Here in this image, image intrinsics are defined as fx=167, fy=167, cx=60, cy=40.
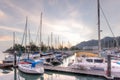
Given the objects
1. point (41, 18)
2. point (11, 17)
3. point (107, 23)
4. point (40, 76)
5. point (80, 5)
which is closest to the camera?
point (40, 76)

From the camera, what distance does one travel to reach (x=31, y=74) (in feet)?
89.3

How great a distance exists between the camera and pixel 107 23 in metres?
30.2

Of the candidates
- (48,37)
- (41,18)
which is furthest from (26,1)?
(48,37)

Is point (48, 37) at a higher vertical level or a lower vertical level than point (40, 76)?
higher

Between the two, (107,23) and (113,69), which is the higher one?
Result: (107,23)

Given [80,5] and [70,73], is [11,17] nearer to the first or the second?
[80,5]

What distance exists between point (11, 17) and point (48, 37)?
120 ft

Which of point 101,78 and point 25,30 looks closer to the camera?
point 101,78

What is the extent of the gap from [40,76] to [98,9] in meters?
14.3

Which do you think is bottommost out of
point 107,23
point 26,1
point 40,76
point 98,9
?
point 40,76

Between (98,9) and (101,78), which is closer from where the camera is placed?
(101,78)

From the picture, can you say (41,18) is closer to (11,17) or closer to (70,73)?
(11,17)

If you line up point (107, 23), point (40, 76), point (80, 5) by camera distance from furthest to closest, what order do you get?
1. point (80, 5)
2. point (107, 23)
3. point (40, 76)

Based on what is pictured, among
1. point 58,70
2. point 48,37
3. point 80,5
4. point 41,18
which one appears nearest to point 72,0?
point 80,5
